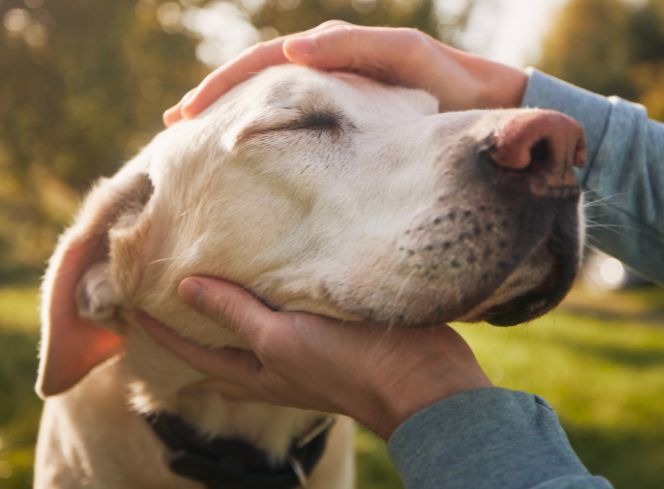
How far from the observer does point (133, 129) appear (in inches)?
437

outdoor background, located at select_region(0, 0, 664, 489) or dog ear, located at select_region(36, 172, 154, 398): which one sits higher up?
dog ear, located at select_region(36, 172, 154, 398)

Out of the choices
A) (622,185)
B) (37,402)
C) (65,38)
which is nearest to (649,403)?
(622,185)

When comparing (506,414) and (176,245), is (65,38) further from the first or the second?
(506,414)

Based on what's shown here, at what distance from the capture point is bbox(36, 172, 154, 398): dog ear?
2.62 m

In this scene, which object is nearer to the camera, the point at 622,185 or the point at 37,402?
the point at 622,185

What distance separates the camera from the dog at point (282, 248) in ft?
6.23

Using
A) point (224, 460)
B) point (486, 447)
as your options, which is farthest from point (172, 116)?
point (486, 447)

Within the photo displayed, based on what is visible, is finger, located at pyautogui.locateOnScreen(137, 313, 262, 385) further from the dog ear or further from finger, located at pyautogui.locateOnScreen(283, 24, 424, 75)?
finger, located at pyautogui.locateOnScreen(283, 24, 424, 75)

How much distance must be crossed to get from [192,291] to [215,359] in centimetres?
26

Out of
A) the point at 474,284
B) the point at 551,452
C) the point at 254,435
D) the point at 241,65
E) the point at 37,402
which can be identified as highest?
the point at 241,65

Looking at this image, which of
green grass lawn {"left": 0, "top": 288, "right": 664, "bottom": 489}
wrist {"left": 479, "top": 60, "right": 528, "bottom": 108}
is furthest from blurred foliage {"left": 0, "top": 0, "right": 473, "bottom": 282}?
wrist {"left": 479, "top": 60, "right": 528, "bottom": 108}

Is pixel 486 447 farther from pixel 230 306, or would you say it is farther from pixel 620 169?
pixel 620 169

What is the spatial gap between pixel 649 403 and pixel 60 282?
576 cm

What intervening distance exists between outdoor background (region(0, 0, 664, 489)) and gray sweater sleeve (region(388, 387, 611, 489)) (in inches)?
66.4
